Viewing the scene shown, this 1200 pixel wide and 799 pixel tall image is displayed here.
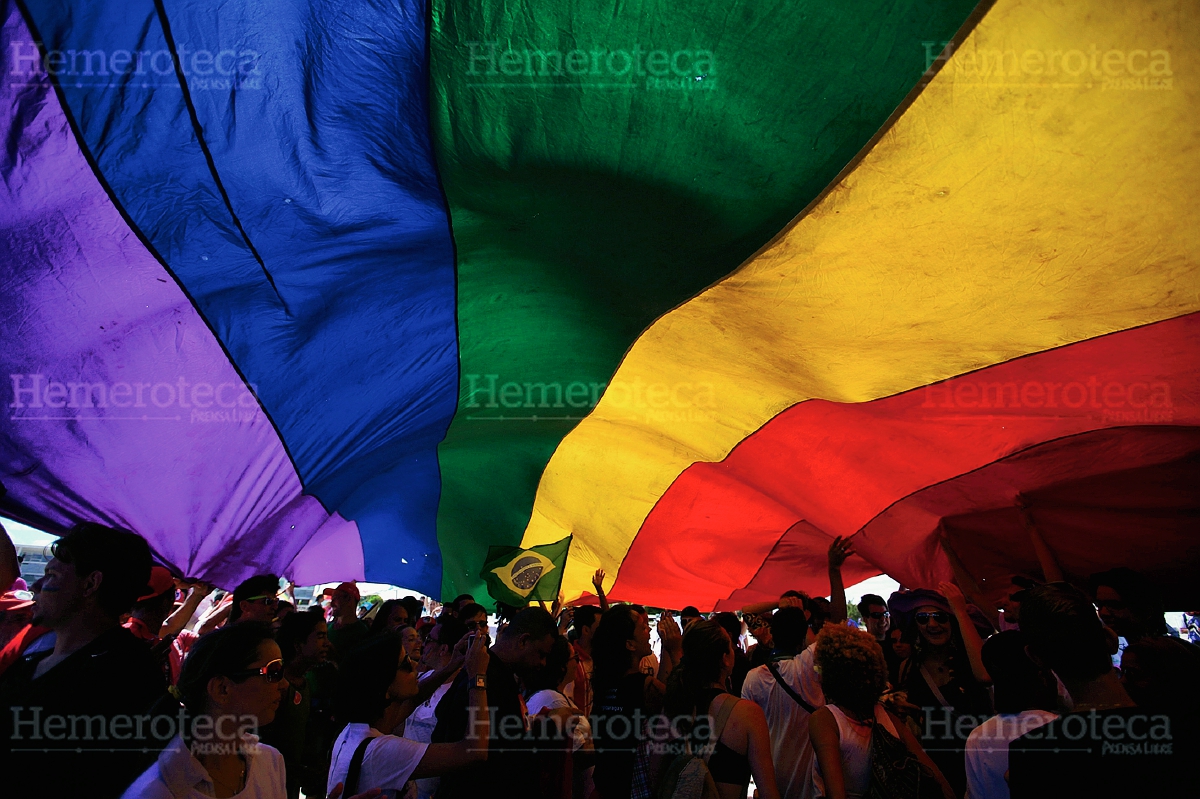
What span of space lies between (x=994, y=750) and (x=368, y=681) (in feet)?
5.34

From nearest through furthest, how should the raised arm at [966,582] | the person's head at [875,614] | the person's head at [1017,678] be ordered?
the person's head at [1017,678] < the raised arm at [966,582] < the person's head at [875,614]

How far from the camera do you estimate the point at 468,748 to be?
7.22 ft

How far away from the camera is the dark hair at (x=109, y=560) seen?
1820mm

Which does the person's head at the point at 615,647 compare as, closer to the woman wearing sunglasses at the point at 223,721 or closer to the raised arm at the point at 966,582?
the woman wearing sunglasses at the point at 223,721

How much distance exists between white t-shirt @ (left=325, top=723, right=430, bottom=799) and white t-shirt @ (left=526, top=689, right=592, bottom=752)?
74 centimetres

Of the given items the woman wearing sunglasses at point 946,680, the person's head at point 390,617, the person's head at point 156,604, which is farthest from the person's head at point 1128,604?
the person's head at point 390,617

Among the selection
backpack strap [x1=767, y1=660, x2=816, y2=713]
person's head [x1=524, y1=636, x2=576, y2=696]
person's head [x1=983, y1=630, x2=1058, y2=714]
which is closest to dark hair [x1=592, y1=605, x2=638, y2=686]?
person's head [x1=524, y1=636, x2=576, y2=696]

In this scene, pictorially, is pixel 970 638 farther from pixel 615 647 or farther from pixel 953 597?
pixel 615 647

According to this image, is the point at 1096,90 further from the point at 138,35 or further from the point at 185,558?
the point at 185,558

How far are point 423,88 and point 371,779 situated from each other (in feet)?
7.06

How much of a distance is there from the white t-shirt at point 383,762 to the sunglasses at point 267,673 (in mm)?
452

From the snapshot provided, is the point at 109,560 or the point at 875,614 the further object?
the point at 875,614

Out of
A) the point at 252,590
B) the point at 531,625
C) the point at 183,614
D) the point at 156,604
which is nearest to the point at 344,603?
the point at 252,590

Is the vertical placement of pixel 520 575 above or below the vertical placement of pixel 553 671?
below
